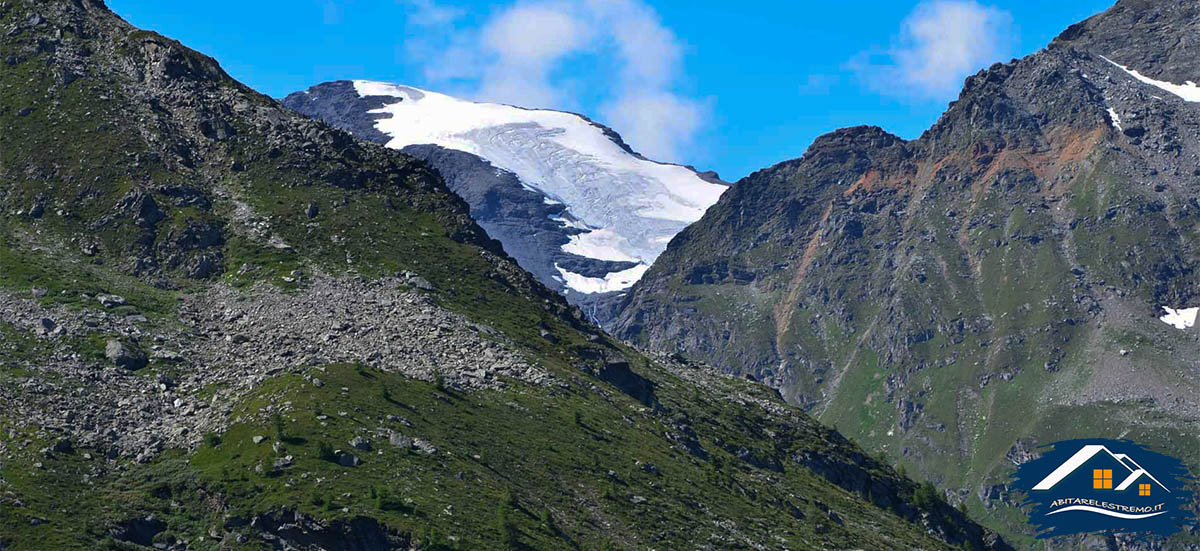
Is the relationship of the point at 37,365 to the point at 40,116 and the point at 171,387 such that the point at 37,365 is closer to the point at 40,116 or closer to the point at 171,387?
the point at 171,387

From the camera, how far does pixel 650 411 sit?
525 ft

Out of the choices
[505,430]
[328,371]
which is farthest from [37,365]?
[505,430]

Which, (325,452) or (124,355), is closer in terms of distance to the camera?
(325,452)

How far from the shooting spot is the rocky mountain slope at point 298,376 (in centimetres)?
10775

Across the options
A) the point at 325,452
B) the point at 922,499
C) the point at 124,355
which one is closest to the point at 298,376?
the point at 124,355

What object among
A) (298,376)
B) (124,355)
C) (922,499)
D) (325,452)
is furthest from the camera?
(922,499)

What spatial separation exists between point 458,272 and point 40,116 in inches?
2160

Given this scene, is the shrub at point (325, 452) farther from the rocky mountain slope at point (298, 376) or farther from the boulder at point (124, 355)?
the boulder at point (124, 355)

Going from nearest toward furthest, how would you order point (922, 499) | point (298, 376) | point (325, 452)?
point (325, 452) < point (298, 376) < point (922, 499)

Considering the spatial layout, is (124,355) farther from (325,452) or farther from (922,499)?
(922,499)

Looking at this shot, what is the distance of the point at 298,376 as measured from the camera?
128 m

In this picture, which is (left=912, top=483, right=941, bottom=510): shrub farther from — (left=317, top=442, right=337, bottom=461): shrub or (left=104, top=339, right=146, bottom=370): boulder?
(left=104, top=339, right=146, bottom=370): boulder

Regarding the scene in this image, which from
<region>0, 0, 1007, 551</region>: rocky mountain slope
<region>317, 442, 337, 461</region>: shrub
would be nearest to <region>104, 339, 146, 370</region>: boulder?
<region>0, 0, 1007, 551</region>: rocky mountain slope

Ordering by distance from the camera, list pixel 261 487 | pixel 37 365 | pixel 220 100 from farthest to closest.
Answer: pixel 220 100 → pixel 37 365 → pixel 261 487
